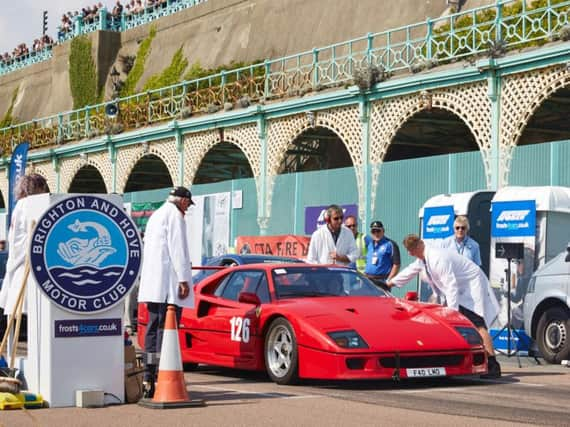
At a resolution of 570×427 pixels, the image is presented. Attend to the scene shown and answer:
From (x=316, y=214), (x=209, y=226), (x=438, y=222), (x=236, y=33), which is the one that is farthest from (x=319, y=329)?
(x=236, y=33)

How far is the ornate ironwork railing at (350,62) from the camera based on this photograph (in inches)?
947

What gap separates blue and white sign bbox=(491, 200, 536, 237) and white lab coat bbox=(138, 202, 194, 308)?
7.06 m

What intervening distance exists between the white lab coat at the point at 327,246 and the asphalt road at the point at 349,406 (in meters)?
3.54

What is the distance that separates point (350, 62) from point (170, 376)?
757 inches

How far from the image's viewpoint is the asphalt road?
8789 mm

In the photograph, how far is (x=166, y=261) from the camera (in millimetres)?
10664

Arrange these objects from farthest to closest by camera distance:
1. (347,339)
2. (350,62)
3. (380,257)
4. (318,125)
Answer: (318,125) → (350,62) → (380,257) → (347,339)

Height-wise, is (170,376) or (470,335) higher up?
(470,335)

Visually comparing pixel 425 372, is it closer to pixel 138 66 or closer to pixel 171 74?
pixel 171 74

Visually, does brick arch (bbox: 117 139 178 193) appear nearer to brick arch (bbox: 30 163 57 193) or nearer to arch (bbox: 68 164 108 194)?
brick arch (bbox: 30 163 57 193)

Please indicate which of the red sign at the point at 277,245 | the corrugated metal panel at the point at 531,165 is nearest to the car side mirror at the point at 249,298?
the corrugated metal panel at the point at 531,165

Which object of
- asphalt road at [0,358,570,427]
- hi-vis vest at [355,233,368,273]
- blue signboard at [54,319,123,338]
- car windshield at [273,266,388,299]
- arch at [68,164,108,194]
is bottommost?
asphalt road at [0,358,570,427]

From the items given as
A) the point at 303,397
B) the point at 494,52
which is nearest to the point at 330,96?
the point at 494,52

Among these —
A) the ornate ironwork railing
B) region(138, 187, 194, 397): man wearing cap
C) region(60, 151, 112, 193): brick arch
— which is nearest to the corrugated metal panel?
the ornate ironwork railing
